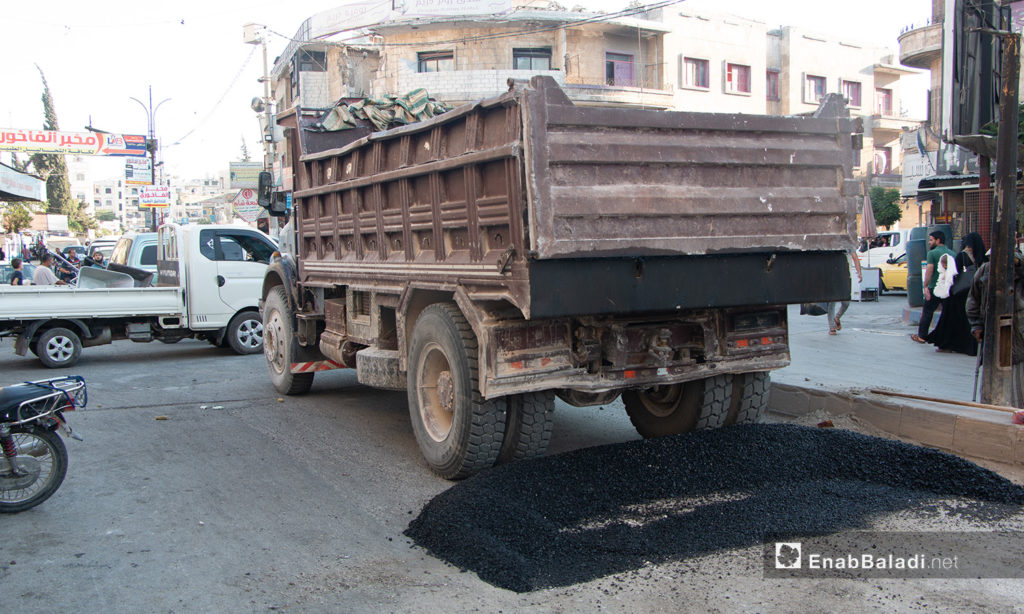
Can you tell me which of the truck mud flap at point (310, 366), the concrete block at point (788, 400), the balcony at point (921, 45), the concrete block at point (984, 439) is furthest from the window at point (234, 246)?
the balcony at point (921, 45)

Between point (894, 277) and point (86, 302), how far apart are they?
20.2m

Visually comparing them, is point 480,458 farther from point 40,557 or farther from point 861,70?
point 861,70

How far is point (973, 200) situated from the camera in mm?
12953

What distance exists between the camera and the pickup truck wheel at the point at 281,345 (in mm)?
8672

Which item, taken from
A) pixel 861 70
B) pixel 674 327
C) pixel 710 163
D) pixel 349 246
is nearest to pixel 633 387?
pixel 674 327

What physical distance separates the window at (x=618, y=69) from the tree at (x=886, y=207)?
11534 mm

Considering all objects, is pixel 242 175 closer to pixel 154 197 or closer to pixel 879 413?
pixel 154 197

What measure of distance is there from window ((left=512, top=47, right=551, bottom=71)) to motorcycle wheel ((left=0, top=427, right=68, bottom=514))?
2989 centimetres

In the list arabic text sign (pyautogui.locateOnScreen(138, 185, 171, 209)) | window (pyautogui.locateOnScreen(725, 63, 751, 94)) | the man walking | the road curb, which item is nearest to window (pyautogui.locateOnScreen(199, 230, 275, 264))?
the road curb

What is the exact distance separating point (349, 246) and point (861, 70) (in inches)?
1632

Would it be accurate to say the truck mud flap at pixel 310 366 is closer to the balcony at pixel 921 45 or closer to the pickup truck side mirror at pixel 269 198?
the pickup truck side mirror at pixel 269 198

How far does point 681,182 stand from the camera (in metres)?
4.81

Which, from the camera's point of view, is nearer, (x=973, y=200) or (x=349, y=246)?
(x=349, y=246)

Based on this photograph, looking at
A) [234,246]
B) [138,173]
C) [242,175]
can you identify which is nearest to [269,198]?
[234,246]
